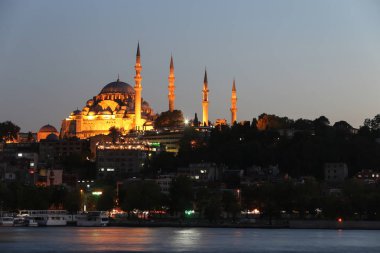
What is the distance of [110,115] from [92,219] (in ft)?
175

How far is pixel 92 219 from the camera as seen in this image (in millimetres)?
86562

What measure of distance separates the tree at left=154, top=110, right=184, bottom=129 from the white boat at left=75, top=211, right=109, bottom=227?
4165cm

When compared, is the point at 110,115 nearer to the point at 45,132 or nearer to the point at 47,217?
the point at 45,132

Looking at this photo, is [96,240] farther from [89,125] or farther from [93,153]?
[89,125]

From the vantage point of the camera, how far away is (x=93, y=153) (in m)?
126

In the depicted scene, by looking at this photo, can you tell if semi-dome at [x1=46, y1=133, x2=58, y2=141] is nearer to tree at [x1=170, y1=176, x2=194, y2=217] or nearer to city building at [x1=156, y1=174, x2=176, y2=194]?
city building at [x1=156, y1=174, x2=176, y2=194]

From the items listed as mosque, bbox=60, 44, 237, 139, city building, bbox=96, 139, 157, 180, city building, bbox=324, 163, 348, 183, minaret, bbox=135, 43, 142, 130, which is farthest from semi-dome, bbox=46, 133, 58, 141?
city building, bbox=324, 163, 348, 183

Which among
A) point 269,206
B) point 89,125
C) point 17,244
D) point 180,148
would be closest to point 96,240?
point 17,244

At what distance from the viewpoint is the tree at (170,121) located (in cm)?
13150

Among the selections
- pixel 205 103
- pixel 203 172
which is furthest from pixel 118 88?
pixel 203 172

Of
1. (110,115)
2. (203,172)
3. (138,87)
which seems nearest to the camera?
(203,172)

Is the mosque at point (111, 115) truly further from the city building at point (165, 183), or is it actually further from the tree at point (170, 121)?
the city building at point (165, 183)

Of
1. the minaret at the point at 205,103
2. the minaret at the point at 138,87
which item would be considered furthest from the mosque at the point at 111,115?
the minaret at the point at 205,103

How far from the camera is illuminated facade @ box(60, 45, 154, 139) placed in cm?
13788
